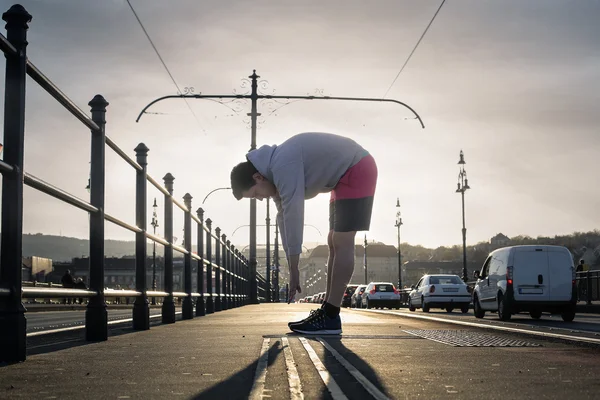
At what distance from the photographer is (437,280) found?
31359 mm

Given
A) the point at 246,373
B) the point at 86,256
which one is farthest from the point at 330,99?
the point at 246,373

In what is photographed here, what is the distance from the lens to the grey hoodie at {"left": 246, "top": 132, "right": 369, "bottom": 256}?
684cm

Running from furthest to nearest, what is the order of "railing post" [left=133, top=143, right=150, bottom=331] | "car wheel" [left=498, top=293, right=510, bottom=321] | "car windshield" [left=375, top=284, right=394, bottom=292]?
"car windshield" [left=375, top=284, right=394, bottom=292]
"car wheel" [left=498, top=293, right=510, bottom=321]
"railing post" [left=133, top=143, right=150, bottom=331]

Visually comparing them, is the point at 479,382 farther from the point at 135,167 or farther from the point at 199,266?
the point at 199,266

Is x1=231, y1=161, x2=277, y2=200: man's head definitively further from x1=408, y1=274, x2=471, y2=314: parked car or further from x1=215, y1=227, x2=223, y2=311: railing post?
x1=408, y1=274, x2=471, y2=314: parked car

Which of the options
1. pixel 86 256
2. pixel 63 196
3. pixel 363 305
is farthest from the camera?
pixel 363 305

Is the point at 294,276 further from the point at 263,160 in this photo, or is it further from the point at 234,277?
the point at 234,277

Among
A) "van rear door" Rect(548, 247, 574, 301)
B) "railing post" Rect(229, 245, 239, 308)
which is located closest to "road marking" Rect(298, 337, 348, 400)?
"van rear door" Rect(548, 247, 574, 301)

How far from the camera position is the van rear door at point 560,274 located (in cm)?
1834

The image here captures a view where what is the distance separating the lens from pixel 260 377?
3906mm

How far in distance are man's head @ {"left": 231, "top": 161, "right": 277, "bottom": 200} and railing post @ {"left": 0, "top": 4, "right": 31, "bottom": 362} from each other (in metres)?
2.25

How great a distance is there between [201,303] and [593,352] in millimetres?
10761

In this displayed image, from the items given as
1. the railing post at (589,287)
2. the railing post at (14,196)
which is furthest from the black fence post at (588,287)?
the railing post at (14,196)

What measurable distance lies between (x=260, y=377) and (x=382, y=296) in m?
37.4
